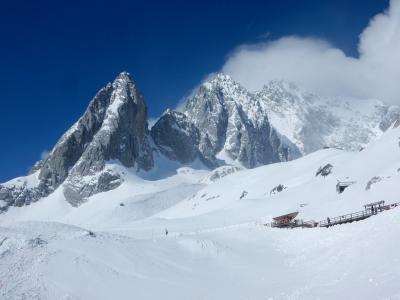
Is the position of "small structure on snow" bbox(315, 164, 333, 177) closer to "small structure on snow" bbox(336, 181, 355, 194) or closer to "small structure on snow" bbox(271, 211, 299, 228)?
"small structure on snow" bbox(336, 181, 355, 194)

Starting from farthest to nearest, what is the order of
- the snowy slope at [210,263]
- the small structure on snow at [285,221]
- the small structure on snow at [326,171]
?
the small structure on snow at [326,171], the small structure on snow at [285,221], the snowy slope at [210,263]

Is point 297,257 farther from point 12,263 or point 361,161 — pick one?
point 361,161

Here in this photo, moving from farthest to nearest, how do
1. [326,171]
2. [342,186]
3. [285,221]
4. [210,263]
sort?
[326,171], [342,186], [285,221], [210,263]

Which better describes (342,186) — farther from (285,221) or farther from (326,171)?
(326,171)

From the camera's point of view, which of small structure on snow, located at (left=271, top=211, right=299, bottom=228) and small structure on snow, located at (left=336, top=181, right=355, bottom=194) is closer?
small structure on snow, located at (left=271, top=211, right=299, bottom=228)

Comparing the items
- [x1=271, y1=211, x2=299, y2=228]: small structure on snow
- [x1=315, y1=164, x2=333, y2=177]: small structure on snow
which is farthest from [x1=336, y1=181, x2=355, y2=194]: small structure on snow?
[x1=315, y1=164, x2=333, y2=177]: small structure on snow

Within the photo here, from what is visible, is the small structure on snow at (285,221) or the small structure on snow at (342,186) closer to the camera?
the small structure on snow at (285,221)

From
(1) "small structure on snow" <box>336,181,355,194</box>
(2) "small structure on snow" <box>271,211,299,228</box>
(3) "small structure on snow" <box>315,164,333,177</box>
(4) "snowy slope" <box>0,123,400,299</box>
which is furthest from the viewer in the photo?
(3) "small structure on snow" <box>315,164,333,177</box>

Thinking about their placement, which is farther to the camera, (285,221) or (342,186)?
(342,186)

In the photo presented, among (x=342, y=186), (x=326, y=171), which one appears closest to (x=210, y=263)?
(x=342, y=186)

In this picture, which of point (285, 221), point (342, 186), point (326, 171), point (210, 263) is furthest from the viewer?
point (326, 171)

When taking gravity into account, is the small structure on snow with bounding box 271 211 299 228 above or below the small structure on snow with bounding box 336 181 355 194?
below

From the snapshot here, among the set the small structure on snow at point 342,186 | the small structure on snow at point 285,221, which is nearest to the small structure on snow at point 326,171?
the small structure on snow at point 342,186

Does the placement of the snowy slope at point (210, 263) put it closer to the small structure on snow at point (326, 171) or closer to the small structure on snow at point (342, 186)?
the small structure on snow at point (342, 186)
